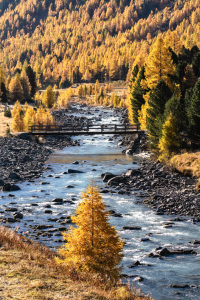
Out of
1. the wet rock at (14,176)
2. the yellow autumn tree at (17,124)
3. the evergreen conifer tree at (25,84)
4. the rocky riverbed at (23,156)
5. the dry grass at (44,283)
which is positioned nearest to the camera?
the dry grass at (44,283)

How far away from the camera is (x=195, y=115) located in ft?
123

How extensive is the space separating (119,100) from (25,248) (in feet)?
406

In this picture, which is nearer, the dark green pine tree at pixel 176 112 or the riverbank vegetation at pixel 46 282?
the riverbank vegetation at pixel 46 282

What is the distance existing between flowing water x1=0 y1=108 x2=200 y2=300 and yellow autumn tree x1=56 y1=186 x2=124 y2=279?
346 centimetres

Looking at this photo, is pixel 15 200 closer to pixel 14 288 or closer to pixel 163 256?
pixel 163 256

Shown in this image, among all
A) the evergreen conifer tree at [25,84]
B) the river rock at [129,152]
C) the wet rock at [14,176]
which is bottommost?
the wet rock at [14,176]

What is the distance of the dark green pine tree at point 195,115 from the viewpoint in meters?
37.0

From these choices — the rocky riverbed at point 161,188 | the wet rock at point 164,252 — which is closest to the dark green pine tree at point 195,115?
the rocky riverbed at point 161,188

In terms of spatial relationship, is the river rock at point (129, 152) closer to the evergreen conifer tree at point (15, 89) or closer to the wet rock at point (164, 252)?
the wet rock at point (164, 252)

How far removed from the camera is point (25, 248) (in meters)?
13.7

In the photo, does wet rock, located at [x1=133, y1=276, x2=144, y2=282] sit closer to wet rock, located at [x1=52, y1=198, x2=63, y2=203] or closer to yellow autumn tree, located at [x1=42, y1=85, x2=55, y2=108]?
wet rock, located at [x1=52, y1=198, x2=63, y2=203]

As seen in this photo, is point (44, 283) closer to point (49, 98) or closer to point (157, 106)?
point (157, 106)

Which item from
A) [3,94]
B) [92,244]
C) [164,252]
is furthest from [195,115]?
[3,94]

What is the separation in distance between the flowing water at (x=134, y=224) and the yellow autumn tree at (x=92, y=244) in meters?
3.46
